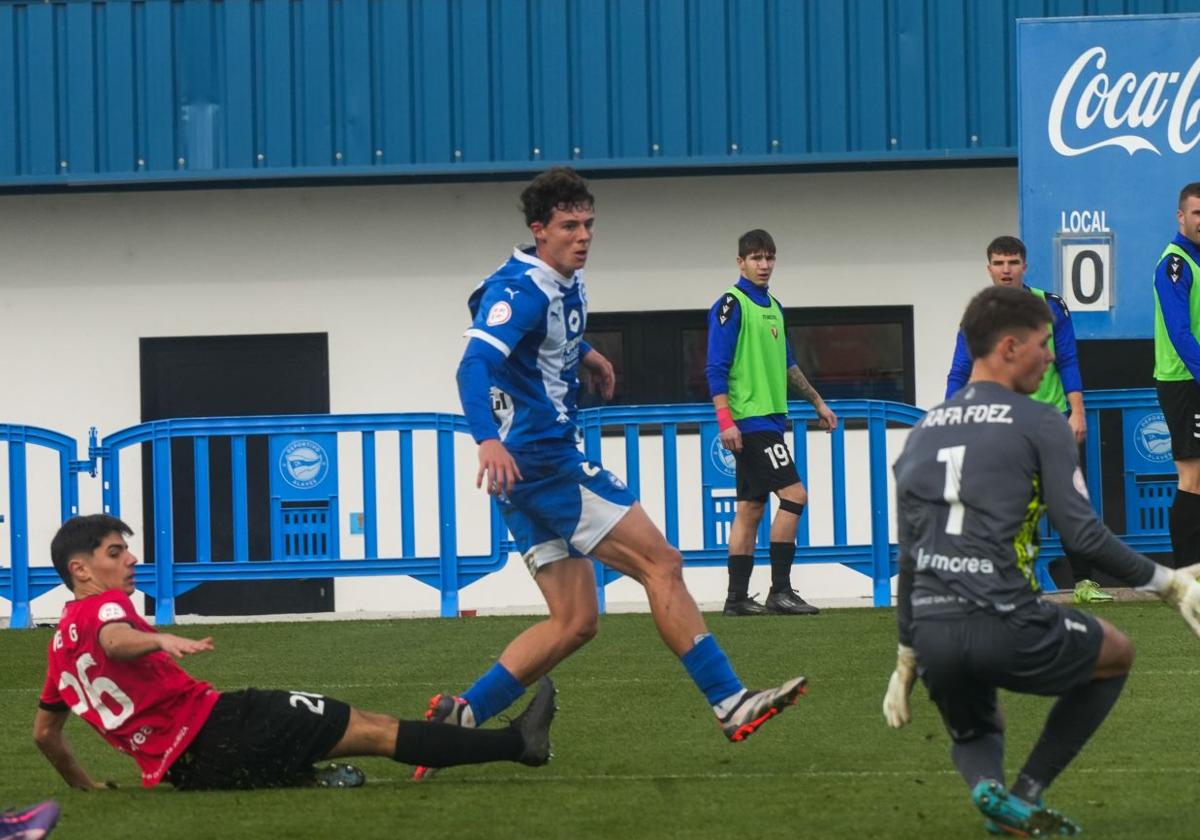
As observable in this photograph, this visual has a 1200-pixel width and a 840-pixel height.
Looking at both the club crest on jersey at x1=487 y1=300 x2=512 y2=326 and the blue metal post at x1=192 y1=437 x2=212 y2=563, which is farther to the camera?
the blue metal post at x1=192 y1=437 x2=212 y2=563

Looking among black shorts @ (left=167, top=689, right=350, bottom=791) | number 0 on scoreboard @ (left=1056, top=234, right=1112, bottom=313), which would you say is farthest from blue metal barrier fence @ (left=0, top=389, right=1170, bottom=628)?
black shorts @ (left=167, top=689, right=350, bottom=791)

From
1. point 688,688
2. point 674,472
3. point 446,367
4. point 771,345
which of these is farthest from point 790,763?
point 446,367

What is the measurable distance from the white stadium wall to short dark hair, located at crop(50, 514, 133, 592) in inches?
380

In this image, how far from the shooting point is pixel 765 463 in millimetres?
11766

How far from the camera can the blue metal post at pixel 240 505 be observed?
13.2 meters

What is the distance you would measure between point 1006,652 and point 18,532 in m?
9.49

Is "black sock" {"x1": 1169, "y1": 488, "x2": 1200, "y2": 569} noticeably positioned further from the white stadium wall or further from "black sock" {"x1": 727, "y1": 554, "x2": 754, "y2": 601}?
the white stadium wall

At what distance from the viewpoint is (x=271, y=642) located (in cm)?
1154

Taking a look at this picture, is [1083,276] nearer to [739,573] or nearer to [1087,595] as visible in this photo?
[1087,595]

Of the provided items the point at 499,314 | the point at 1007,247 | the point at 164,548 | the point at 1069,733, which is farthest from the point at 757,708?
the point at 164,548

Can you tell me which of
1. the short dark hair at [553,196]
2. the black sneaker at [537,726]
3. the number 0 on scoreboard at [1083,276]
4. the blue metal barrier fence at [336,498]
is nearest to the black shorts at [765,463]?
the blue metal barrier fence at [336,498]

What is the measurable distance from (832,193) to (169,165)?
4.97m

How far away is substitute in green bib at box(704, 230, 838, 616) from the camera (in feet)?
38.6

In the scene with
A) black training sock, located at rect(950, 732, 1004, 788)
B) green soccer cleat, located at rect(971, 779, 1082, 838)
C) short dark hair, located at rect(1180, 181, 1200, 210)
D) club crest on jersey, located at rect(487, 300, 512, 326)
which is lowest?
green soccer cleat, located at rect(971, 779, 1082, 838)
